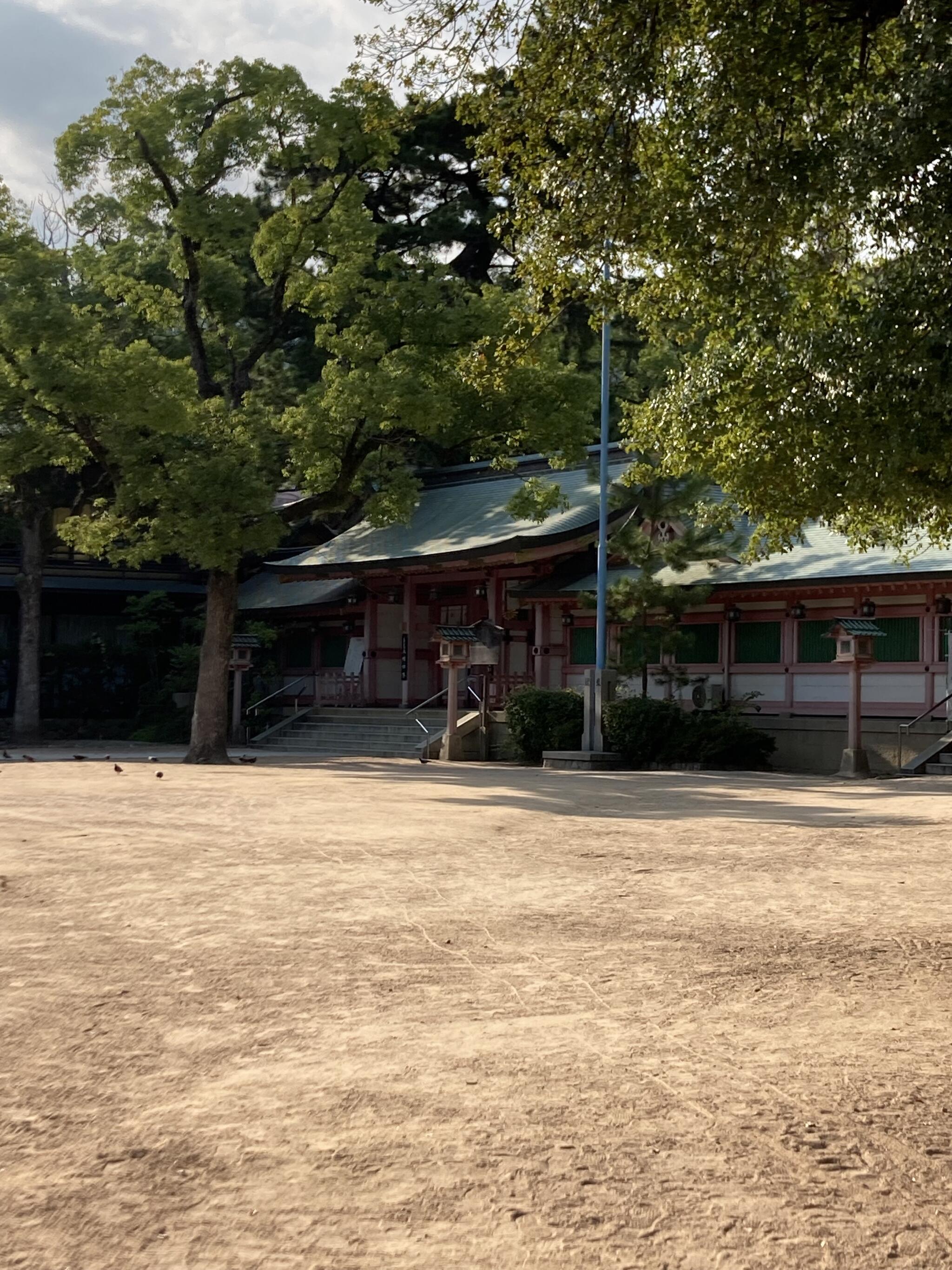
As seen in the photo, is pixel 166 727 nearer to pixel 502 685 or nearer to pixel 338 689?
pixel 338 689

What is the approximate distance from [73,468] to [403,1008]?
66.5 ft

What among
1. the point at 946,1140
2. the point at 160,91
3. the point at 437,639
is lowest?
the point at 946,1140

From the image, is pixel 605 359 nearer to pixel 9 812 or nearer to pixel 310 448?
pixel 310 448

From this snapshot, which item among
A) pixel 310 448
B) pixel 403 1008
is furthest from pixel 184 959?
pixel 310 448

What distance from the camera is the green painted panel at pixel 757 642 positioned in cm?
2567

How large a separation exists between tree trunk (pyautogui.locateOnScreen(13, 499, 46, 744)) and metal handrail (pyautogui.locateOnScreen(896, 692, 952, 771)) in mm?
19644

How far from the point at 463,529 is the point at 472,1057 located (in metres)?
25.6

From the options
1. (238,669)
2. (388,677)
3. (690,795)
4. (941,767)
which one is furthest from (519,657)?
(690,795)

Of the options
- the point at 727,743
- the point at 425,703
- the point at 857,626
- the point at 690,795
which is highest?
the point at 857,626

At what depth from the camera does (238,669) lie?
99.3 ft

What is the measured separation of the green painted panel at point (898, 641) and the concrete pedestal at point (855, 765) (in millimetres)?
2480

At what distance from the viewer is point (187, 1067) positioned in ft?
16.2

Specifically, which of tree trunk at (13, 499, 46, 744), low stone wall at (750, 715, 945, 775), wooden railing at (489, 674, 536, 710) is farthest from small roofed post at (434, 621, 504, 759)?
tree trunk at (13, 499, 46, 744)

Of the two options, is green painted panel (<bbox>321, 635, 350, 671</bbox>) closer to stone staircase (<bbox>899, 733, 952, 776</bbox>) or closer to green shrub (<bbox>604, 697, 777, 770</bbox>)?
green shrub (<bbox>604, 697, 777, 770</bbox>)
